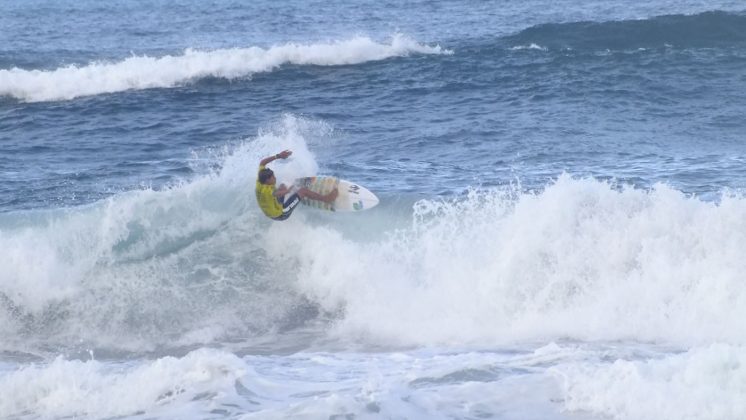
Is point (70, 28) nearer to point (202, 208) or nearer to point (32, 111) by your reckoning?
point (32, 111)

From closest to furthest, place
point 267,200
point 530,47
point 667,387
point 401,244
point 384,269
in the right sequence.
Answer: point 667,387 → point 384,269 → point 401,244 → point 267,200 → point 530,47

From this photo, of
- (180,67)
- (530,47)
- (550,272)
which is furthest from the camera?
(180,67)

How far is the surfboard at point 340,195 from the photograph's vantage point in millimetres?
14969

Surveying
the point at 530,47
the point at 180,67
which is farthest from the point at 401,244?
the point at 180,67

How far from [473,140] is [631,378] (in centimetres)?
1090

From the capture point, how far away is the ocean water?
31.9ft

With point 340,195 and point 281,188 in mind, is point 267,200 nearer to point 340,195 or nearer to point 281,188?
point 281,188

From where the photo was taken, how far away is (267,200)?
46.9 feet

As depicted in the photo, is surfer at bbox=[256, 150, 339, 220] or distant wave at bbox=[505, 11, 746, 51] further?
distant wave at bbox=[505, 11, 746, 51]


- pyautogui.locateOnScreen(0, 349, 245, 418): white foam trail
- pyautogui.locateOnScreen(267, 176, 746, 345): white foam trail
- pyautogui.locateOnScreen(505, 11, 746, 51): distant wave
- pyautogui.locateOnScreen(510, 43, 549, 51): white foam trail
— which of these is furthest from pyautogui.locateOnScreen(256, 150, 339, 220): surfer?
pyautogui.locateOnScreen(505, 11, 746, 51): distant wave

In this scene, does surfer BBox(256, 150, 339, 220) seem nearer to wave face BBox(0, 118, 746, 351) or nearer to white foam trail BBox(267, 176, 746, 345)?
wave face BBox(0, 118, 746, 351)

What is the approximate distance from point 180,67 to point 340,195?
16122mm

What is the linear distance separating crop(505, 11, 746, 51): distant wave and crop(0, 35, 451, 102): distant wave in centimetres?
316

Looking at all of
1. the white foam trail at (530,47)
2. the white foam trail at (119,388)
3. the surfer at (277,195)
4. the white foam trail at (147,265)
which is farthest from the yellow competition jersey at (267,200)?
the white foam trail at (530,47)
